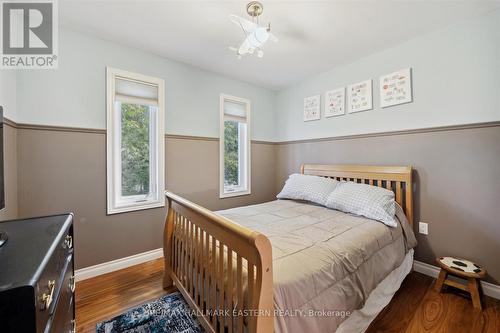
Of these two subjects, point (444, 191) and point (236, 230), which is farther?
point (444, 191)

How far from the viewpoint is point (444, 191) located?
196cm

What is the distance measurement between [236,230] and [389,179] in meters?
2.01

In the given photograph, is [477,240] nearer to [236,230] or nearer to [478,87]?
[478,87]

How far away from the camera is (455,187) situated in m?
1.91

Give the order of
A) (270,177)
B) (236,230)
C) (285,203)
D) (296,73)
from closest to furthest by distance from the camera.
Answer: (236,230), (285,203), (296,73), (270,177)


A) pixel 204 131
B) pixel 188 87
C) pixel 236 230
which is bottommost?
pixel 236 230

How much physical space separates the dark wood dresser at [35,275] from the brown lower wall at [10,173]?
0.80 m

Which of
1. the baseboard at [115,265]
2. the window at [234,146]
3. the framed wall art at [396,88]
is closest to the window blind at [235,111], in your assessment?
the window at [234,146]

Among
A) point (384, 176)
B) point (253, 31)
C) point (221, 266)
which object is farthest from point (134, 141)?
point (384, 176)

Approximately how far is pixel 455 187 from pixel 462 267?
0.69 metres

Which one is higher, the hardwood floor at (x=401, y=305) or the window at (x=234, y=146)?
the window at (x=234, y=146)

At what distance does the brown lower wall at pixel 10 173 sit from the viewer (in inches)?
61.2

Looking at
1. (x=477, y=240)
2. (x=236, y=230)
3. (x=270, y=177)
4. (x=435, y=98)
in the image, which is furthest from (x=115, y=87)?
(x=477, y=240)

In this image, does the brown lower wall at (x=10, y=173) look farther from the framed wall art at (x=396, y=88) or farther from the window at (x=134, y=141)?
the framed wall art at (x=396, y=88)
